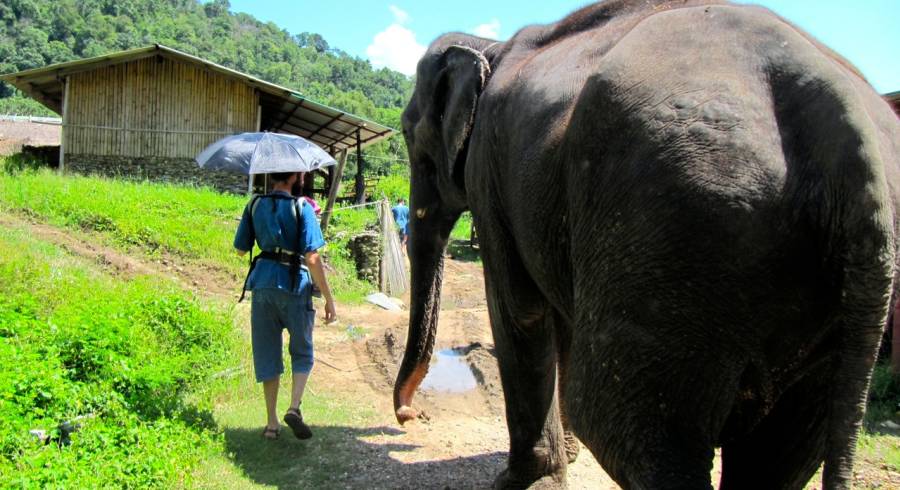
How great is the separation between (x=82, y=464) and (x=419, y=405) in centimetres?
359

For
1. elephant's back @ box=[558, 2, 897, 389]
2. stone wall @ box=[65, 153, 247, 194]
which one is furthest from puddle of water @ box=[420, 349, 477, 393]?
stone wall @ box=[65, 153, 247, 194]

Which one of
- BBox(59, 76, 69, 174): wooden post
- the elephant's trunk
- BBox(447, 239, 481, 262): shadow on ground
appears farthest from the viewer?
BBox(447, 239, 481, 262): shadow on ground

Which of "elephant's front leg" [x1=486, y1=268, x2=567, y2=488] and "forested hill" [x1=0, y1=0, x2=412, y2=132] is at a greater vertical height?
"forested hill" [x1=0, y1=0, x2=412, y2=132]

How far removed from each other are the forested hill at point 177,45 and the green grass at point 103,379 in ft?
219

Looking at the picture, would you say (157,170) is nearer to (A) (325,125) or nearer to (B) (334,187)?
(A) (325,125)

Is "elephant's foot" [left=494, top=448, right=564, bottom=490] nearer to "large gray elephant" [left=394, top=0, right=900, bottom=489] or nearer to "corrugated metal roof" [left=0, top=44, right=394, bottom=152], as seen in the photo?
"large gray elephant" [left=394, top=0, right=900, bottom=489]

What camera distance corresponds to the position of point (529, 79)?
3152mm

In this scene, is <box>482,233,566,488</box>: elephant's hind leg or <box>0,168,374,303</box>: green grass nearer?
<box>482,233,566,488</box>: elephant's hind leg

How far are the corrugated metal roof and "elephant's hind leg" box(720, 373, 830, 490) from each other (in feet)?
61.5

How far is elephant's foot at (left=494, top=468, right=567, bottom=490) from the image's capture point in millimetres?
4090

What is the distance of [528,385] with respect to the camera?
3.92 m

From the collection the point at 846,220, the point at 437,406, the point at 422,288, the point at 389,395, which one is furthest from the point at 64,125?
the point at 846,220

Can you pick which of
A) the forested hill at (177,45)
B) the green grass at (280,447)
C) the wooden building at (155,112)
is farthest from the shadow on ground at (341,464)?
the forested hill at (177,45)

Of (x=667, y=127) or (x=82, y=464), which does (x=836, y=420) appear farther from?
(x=82, y=464)
